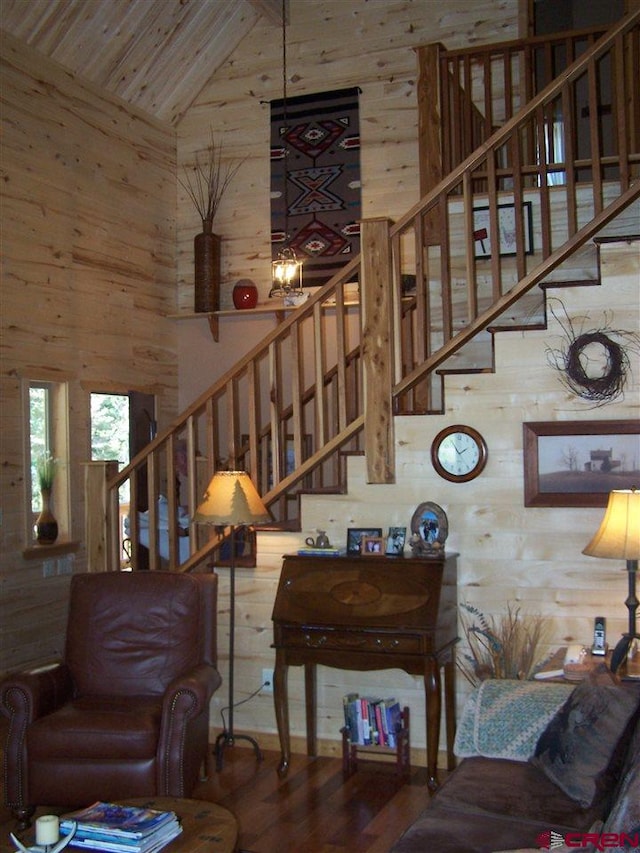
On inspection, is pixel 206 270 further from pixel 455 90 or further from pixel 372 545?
pixel 372 545

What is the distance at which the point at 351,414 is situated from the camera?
22.8ft

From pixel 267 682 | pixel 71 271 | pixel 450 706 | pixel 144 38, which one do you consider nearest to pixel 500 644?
pixel 450 706

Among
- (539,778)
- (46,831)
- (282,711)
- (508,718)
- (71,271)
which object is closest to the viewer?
(46,831)

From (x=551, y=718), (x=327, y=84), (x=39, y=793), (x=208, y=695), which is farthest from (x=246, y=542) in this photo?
(x=327, y=84)

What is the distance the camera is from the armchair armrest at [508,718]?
11.4 ft

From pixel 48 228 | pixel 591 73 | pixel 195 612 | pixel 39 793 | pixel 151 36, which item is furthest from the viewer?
pixel 151 36

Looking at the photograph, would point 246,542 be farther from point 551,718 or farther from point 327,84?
point 327,84

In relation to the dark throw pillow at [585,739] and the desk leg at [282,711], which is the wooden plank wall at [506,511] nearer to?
the desk leg at [282,711]

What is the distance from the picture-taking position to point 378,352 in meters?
4.99

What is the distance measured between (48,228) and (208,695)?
146 inches

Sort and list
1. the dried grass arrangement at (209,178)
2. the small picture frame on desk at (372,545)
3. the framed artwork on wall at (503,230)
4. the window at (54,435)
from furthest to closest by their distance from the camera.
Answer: the dried grass arrangement at (209,178) → the window at (54,435) → the framed artwork on wall at (503,230) → the small picture frame on desk at (372,545)

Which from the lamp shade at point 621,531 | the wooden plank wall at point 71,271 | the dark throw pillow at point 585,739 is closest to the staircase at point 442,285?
the wooden plank wall at point 71,271

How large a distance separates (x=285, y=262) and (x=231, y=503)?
2.93m

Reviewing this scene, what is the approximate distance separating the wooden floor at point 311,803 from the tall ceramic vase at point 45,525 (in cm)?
213
